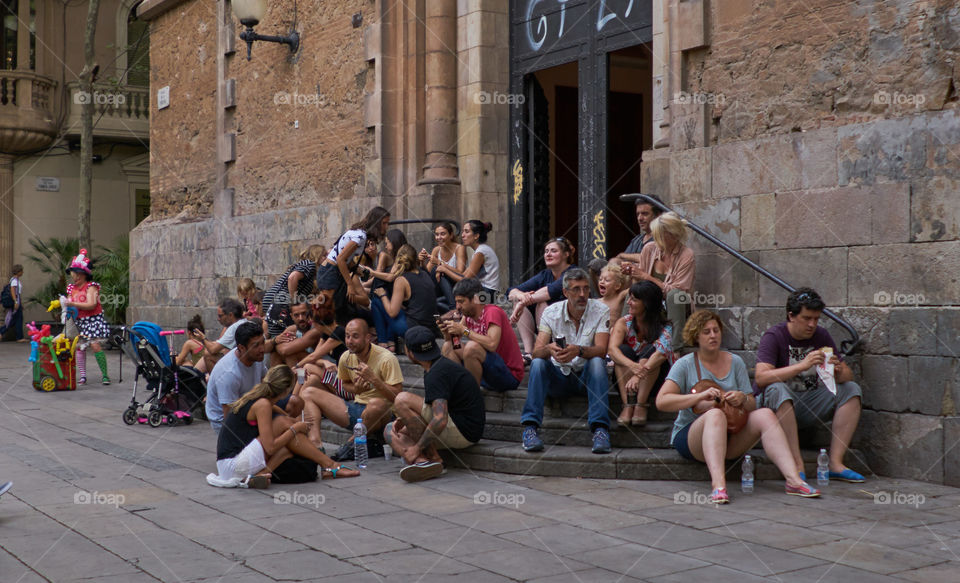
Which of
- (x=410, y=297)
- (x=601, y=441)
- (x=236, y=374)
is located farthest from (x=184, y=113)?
(x=601, y=441)

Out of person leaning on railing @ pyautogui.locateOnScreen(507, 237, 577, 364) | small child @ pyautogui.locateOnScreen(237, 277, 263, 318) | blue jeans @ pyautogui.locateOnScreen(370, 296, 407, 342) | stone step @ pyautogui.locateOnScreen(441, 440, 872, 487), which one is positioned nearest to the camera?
stone step @ pyautogui.locateOnScreen(441, 440, 872, 487)

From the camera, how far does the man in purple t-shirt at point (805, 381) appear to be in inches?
272

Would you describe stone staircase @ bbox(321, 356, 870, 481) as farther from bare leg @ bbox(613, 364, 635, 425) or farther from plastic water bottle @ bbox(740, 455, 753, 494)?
plastic water bottle @ bbox(740, 455, 753, 494)

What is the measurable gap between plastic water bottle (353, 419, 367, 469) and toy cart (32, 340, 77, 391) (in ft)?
21.6

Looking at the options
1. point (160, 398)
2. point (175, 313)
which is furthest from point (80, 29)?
point (160, 398)

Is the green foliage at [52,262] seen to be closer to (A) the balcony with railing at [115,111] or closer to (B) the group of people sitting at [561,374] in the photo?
(A) the balcony with railing at [115,111]

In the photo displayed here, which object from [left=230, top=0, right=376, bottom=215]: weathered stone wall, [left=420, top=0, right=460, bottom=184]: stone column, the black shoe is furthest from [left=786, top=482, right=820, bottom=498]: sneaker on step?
[left=230, top=0, right=376, bottom=215]: weathered stone wall

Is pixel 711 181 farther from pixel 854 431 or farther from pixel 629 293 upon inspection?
pixel 854 431

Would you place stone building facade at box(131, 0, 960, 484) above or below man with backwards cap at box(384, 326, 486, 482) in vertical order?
above

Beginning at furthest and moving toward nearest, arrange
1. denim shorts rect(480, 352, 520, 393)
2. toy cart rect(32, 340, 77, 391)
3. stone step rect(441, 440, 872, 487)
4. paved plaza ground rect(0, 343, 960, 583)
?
toy cart rect(32, 340, 77, 391) < denim shorts rect(480, 352, 520, 393) < stone step rect(441, 440, 872, 487) < paved plaza ground rect(0, 343, 960, 583)

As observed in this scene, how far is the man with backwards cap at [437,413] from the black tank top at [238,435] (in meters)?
1.02

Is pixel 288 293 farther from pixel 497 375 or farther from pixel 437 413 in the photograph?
pixel 437 413

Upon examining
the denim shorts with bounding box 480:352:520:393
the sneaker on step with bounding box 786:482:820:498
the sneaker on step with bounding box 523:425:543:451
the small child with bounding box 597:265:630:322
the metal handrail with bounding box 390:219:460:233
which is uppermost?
the metal handrail with bounding box 390:219:460:233

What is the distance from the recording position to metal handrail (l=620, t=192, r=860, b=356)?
24.0 ft
